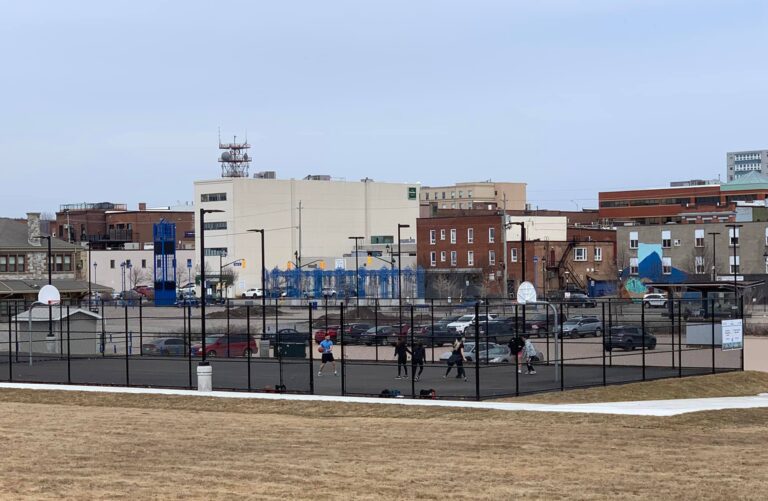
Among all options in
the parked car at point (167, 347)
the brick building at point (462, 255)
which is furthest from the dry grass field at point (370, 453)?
the brick building at point (462, 255)

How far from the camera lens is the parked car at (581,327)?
63781mm

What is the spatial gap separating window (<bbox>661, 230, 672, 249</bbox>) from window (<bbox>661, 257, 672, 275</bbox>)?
1203 millimetres

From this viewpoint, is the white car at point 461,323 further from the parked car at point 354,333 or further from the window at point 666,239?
the window at point 666,239

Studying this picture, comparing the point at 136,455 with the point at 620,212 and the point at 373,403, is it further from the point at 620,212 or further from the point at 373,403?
the point at 620,212

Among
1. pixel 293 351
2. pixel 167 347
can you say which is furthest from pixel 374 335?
pixel 167 347

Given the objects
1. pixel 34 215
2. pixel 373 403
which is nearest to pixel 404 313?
pixel 34 215

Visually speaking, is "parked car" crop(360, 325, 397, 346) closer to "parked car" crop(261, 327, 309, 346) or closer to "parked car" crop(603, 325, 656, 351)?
"parked car" crop(261, 327, 309, 346)

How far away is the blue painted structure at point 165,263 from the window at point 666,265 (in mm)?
47721

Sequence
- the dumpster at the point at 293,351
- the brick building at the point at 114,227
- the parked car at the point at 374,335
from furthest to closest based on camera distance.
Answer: the brick building at the point at 114,227, the parked car at the point at 374,335, the dumpster at the point at 293,351

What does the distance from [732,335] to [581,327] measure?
2044 cm

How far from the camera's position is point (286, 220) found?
14312 cm

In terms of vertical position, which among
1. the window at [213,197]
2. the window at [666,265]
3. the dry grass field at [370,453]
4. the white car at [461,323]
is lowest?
the white car at [461,323]

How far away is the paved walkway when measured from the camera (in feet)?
100

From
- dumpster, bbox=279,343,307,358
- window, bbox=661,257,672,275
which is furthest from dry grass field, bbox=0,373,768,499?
window, bbox=661,257,672,275
